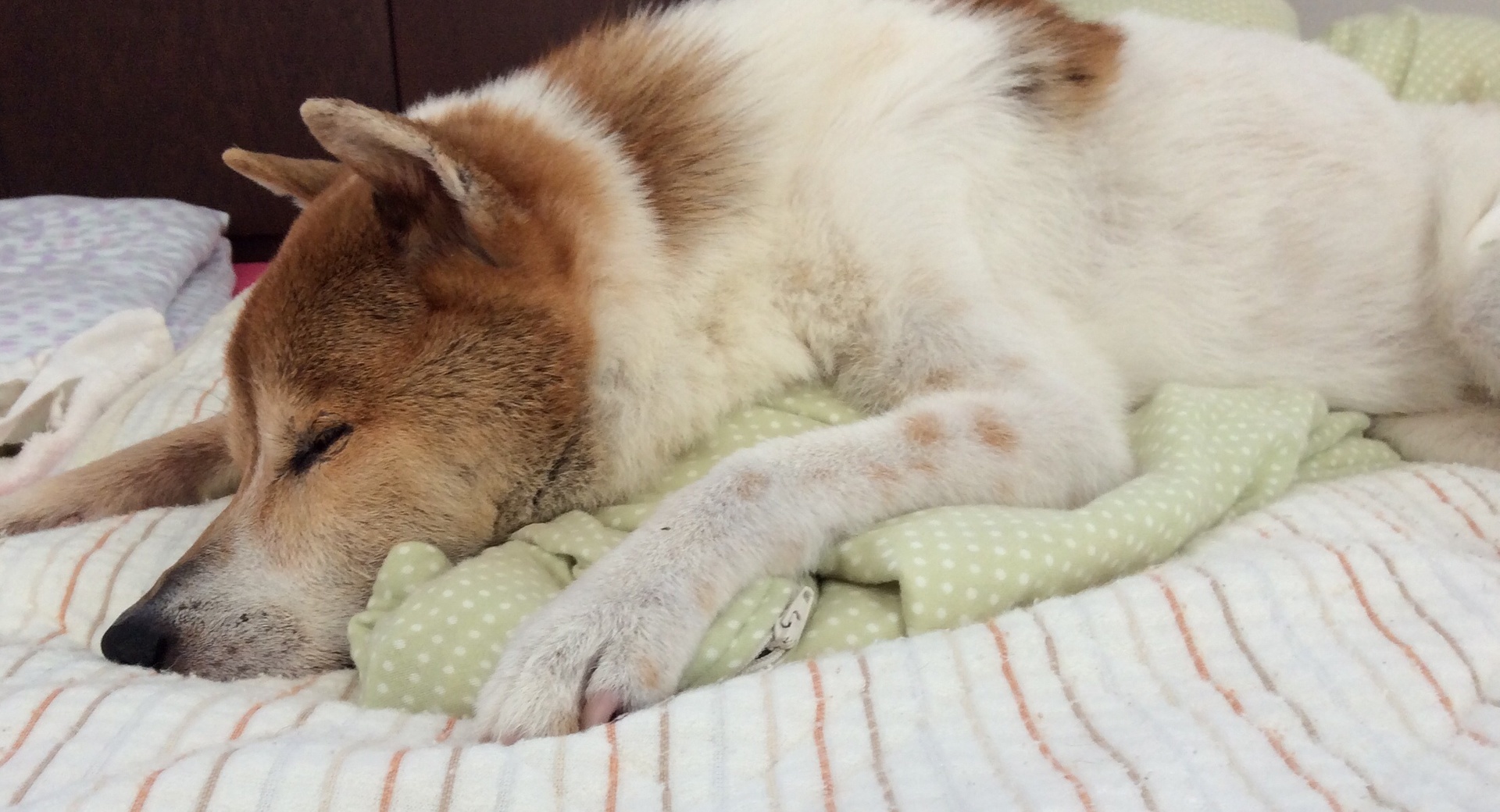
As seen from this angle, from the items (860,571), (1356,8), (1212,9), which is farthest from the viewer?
(1356,8)

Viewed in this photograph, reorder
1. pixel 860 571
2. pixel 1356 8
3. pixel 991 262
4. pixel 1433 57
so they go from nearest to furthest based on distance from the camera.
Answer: pixel 860 571 → pixel 991 262 → pixel 1433 57 → pixel 1356 8

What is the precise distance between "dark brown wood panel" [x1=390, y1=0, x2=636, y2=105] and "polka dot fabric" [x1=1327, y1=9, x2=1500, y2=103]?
7.48 feet

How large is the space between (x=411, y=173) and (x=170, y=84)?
272 cm

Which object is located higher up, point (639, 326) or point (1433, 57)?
point (1433, 57)

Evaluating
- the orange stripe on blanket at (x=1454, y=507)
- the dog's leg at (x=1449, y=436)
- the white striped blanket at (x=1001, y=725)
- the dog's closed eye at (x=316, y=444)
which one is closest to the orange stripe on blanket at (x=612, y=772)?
the white striped blanket at (x=1001, y=725)

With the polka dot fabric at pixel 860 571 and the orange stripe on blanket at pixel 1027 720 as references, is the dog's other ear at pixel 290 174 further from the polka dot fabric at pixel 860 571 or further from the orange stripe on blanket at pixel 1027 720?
the orange stripe on blanket at pixel 1027 720

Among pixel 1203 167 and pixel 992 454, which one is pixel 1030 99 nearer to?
pixel 1203 167

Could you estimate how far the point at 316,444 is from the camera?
46.2 inches

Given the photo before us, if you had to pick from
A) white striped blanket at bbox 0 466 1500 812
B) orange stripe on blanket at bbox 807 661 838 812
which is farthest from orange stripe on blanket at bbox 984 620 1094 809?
orange stripe on blanket at bbox 807 661 838 812

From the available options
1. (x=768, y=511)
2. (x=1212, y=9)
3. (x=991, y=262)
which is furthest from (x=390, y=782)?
(x=1212, y=9)

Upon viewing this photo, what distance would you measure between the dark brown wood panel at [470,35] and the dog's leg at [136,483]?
2.08 metres

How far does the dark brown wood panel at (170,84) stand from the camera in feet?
10.3

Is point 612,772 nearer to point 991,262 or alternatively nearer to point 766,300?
point 766,300

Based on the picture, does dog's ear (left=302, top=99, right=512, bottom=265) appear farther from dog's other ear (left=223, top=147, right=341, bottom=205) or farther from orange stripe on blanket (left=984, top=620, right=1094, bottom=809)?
orange stripe on blanket (left=984, top=620, right=1094, bottom=809)
